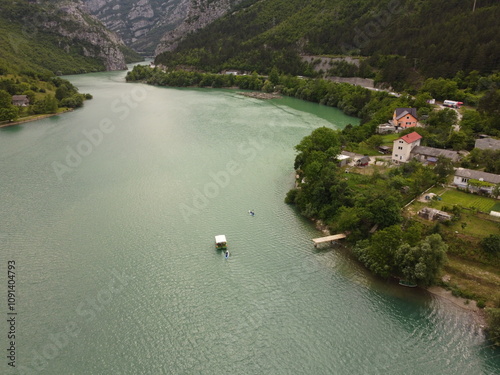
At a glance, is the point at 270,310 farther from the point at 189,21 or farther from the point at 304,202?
the point at 189,21

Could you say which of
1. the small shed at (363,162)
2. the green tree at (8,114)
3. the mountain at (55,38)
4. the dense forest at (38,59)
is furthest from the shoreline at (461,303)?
the mountain at (55,38)

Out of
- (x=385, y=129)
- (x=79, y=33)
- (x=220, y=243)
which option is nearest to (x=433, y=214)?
(x=220, y=243)

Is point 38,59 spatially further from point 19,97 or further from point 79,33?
point 19,97

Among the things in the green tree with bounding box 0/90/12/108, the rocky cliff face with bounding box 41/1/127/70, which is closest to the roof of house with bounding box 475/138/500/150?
the green tree with bounding box 0/90/12/108


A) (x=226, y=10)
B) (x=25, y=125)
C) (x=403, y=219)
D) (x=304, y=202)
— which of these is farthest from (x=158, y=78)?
(x=403, y=219)

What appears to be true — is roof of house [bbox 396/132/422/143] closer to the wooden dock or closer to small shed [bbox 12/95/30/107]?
the wooden dock

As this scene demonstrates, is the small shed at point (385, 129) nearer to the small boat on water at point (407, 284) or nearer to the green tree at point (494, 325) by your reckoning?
the small boat on water at point (407, 284)

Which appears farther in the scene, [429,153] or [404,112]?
[404,112]
